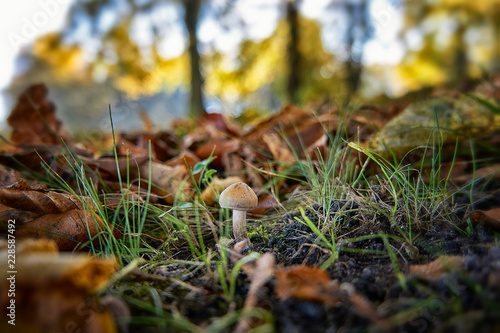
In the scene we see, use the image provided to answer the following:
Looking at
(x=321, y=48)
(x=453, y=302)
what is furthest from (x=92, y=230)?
(x=321, y=48)

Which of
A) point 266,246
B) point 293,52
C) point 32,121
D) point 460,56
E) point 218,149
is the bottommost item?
point 266,246

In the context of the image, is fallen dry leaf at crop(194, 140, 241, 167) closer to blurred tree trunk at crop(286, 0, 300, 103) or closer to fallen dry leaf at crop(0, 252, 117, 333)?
fallen dry leaf at crop(0, 252, 117, 333)

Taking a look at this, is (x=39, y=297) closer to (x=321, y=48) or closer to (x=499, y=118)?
(x=499, y=118)

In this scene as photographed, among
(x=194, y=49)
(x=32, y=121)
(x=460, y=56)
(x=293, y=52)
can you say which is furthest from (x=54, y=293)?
(x=460, y=56)

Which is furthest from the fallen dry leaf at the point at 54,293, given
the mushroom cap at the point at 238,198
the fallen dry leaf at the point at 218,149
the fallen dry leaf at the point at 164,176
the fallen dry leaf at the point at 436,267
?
the fallen dry leaf at the point at 218,149

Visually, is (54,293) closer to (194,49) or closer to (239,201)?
(239,201)

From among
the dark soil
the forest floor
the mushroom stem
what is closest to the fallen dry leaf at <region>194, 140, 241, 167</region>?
the forest floor

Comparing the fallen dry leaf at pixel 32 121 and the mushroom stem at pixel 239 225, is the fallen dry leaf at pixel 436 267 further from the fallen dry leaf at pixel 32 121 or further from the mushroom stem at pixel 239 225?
the fallen dry leaf at pixel 32 121
